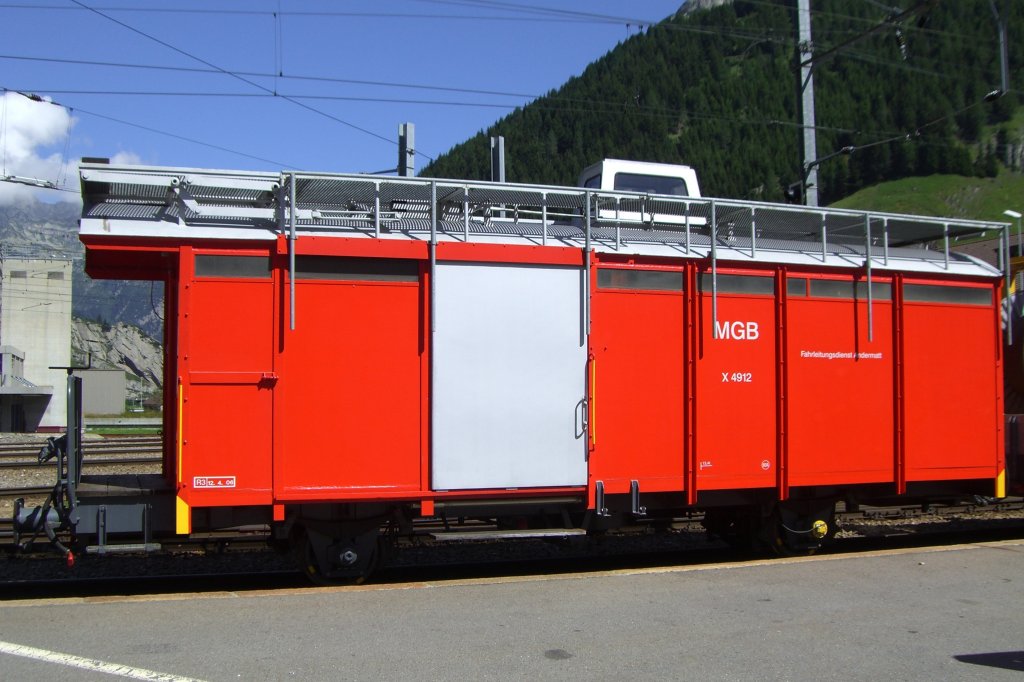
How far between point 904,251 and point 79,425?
864 cm

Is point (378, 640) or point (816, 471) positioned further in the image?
point (816, 471)

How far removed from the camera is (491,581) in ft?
25.0

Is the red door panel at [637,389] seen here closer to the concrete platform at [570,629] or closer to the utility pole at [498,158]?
the concrete platform at [570,629]

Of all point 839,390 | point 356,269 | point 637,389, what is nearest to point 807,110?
point 839,390

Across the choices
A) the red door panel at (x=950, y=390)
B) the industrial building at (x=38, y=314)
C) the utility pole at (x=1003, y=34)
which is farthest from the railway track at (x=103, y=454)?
the industrial building at (x=38, y=314)

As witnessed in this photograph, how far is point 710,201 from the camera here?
8125 mm

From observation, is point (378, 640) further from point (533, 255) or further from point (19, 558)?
point (19, 558)

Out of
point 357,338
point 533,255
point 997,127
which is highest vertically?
point 997,127

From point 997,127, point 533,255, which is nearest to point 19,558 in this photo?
point 533,255

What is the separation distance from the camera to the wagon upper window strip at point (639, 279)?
7.90 meters

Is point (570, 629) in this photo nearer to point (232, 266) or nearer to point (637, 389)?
point (637, 389)

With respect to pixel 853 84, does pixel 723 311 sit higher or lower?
lower

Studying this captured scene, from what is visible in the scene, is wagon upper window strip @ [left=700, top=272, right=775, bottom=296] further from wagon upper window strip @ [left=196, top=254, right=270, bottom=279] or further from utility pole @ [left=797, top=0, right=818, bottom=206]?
utility pole @ [left=797, top=0, right=818, bottom=206]

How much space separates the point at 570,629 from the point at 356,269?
11.4 feet
